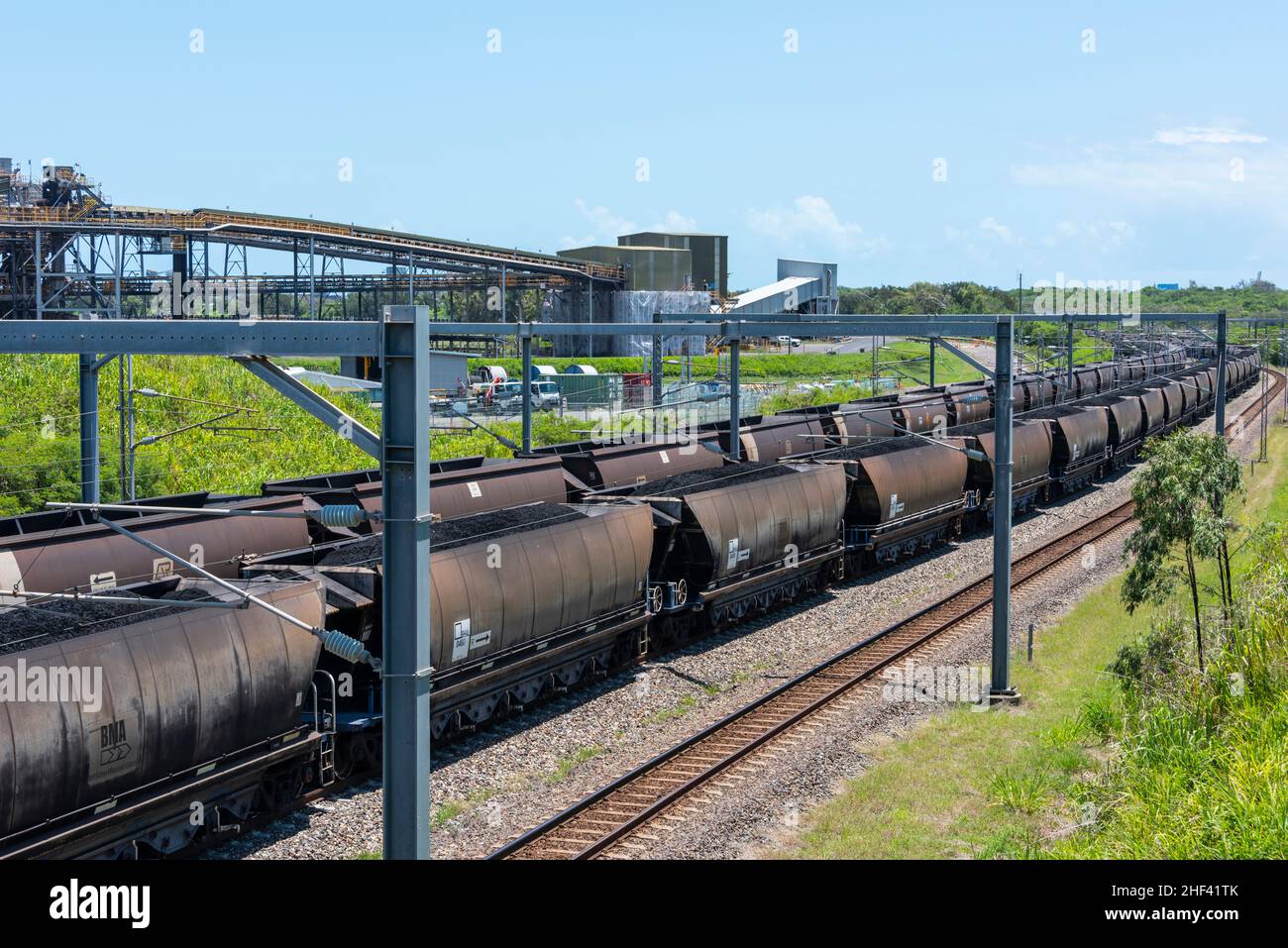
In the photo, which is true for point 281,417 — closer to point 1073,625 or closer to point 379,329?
point 1073,625

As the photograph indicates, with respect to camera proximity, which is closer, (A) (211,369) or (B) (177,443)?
(B) (177,443)

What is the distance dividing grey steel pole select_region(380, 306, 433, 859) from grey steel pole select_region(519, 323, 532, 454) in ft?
53.1

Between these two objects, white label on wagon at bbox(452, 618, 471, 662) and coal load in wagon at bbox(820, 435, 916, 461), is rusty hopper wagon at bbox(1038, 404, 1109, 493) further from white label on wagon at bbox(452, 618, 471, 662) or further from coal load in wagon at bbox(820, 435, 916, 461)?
white label on wagon at bbox(452, 618, 471, 662)

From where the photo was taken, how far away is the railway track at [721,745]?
49.1 ft

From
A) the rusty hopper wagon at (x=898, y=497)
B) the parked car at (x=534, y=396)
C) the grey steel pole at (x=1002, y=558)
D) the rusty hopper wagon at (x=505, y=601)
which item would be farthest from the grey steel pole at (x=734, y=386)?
the parked car at (x=534, y=396)

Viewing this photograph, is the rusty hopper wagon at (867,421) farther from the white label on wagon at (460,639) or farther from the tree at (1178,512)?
the white label on wagon at (460,639)

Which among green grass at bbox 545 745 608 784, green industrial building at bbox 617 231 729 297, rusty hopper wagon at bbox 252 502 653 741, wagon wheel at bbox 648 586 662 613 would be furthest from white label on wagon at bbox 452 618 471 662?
green industrial building at bbox 617 231 729 297

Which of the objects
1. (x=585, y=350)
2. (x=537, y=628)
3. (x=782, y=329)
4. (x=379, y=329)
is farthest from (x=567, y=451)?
(x=585, y=350)

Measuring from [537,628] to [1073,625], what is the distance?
12.7 m

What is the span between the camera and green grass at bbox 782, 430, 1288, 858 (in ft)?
40.8

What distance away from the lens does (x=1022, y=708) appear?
67.1 feet

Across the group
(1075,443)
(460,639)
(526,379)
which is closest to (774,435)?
(526,379)

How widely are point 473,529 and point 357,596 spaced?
3.75 m
